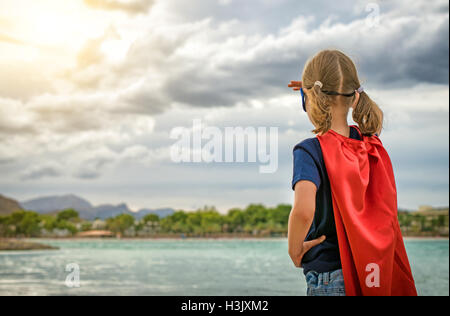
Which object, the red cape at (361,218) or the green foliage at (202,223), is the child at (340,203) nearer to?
the red cape at (361,218)

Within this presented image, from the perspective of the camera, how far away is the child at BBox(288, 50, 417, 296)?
64.7 inches

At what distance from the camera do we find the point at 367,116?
6.23 ft

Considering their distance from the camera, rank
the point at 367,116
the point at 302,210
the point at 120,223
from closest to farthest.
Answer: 1. the point at 302,210
2. the point at 367,116
3. the point at 120,223

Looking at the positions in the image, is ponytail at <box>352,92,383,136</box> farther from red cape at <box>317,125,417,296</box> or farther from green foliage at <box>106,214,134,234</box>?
green foliage at <box>106,214,134,234</box>

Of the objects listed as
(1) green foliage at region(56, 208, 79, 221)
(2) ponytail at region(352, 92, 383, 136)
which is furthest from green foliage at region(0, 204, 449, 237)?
(2) ponytail at region(352, 92, 383, 136)

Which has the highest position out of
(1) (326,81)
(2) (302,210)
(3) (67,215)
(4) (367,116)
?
(1) (326,81)

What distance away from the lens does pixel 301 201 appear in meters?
1.61

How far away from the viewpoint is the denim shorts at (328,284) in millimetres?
1685

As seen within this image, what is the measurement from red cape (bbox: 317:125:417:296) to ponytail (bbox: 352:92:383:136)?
18cm

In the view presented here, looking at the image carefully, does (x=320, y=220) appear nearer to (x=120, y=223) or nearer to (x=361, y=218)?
(x=361, y=218)

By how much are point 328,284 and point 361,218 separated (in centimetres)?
25

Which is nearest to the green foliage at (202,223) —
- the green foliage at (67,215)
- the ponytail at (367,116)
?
the green foliage at (67,215)

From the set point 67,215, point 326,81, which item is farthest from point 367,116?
point 67,215
